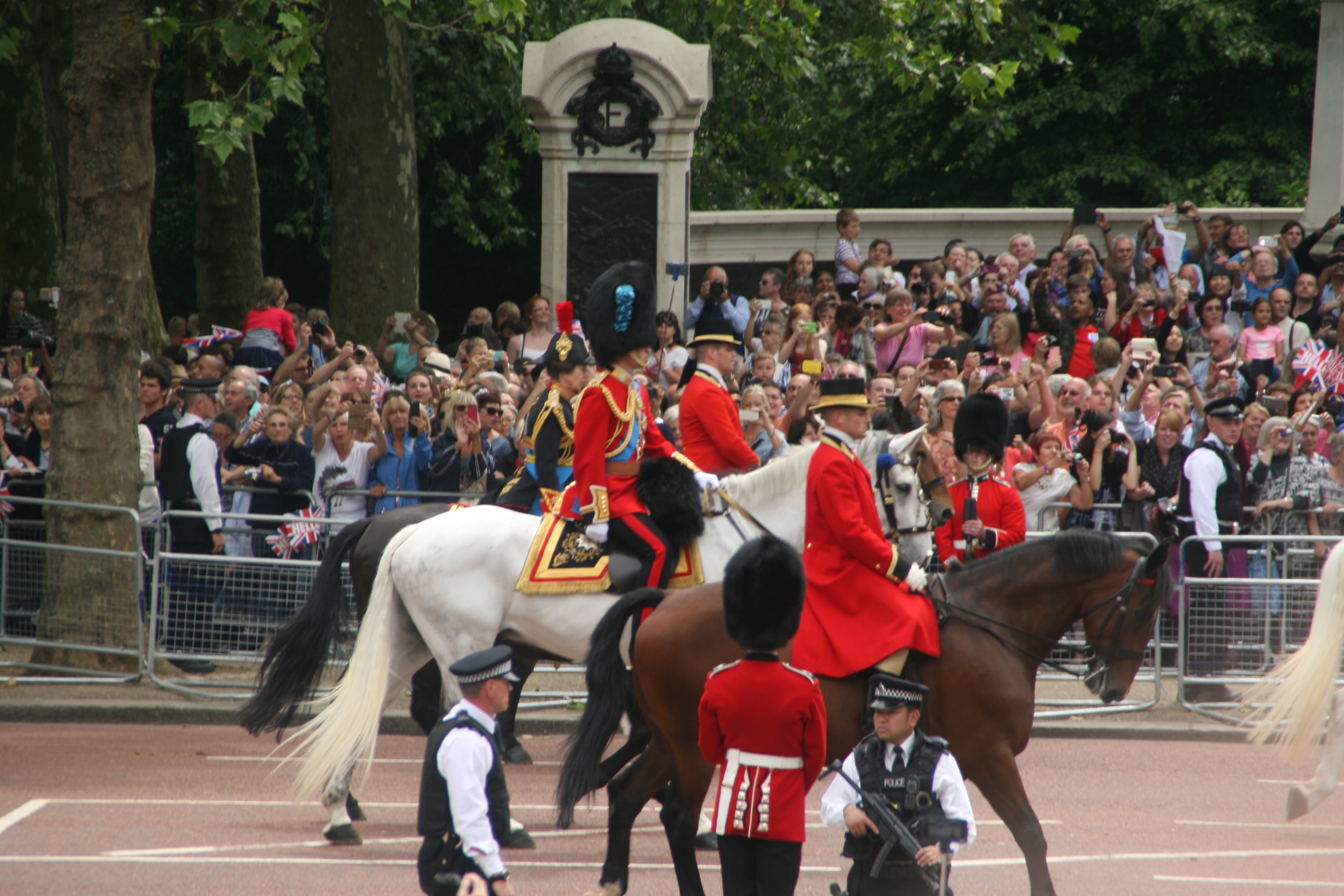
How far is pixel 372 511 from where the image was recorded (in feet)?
42.7

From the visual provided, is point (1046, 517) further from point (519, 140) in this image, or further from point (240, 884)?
point (519, 140)

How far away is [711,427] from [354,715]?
8.86ft

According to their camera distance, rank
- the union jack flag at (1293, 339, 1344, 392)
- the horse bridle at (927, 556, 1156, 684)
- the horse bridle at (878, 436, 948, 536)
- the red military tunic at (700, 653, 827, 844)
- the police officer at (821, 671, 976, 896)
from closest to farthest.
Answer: the red military tunic at (700, 653, 827, 844) → the police officer at (821, 671, 976, 896) → the horse bridle at (927, 556, 1156, 684) → the horse bridle at (878, 436, 948, 536) → the union jack flag at (1293, 339, 1344, 392)

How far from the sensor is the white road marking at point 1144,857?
28.0ft

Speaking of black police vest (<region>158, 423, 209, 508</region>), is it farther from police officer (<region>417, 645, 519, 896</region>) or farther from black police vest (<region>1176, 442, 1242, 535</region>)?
police officer (<region>417, 645, 519, 896</region>)

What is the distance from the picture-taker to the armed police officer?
404 inches

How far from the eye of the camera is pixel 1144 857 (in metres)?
8.65

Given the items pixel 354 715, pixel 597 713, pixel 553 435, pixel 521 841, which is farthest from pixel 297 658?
pixel 597 713

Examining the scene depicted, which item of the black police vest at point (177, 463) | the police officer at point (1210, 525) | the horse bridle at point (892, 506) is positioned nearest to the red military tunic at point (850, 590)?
the horse bridle at point (892, 506)

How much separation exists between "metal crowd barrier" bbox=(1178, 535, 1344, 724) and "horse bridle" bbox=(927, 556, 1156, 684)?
13.9 ft

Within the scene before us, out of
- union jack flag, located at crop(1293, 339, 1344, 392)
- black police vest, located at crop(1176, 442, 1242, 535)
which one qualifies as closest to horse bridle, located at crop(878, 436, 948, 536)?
black police vest, located at crop(1176, 442, 1242, 535)

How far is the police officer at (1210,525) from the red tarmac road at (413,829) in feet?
2.91

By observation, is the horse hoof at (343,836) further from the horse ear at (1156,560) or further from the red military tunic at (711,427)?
the horse ear at (1156,560)

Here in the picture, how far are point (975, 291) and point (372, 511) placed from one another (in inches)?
321
